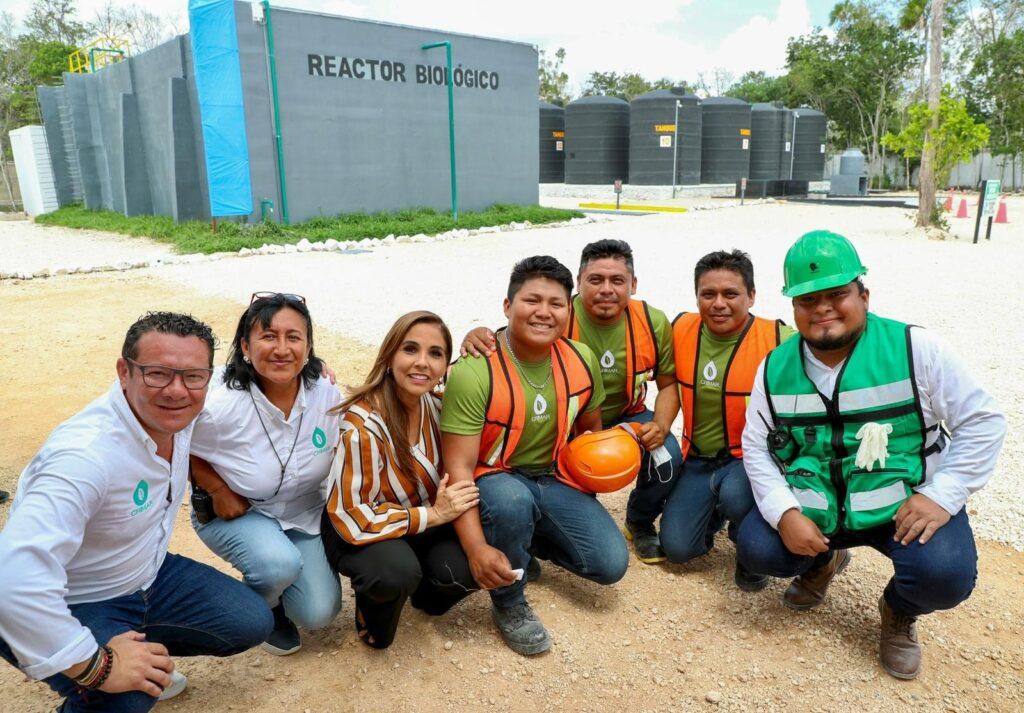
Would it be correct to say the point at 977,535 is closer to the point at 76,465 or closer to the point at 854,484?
the point at 854,484

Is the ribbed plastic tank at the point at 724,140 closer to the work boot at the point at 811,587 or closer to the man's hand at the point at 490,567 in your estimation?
the work boot at the point at 811,587

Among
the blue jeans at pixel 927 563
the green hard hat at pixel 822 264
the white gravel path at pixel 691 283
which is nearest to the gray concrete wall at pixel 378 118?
the white gravel path at pixel 691 283

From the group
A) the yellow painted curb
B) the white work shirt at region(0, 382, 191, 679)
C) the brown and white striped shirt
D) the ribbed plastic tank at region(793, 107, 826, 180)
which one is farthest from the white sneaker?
the ribbed plastic tank at region(793, 107, 826, 180)

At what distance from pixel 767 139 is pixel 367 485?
31.6 m

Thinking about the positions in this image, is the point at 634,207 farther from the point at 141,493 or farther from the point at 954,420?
the point at 141,493

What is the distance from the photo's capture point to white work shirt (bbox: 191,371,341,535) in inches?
111

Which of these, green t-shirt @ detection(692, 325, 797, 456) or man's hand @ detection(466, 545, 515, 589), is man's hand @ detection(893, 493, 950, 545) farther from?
man's hand @ detection(466, 545, 515, 589)

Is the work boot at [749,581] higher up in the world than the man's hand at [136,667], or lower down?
lower down

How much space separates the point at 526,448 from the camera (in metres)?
3.22

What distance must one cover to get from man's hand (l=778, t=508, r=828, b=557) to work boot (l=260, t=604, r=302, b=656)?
183 cm

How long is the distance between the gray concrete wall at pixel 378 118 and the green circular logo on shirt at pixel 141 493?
51.9 feet

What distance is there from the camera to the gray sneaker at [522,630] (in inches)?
113

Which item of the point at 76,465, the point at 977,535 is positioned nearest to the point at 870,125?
the point at 977,535

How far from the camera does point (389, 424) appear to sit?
111 inches
